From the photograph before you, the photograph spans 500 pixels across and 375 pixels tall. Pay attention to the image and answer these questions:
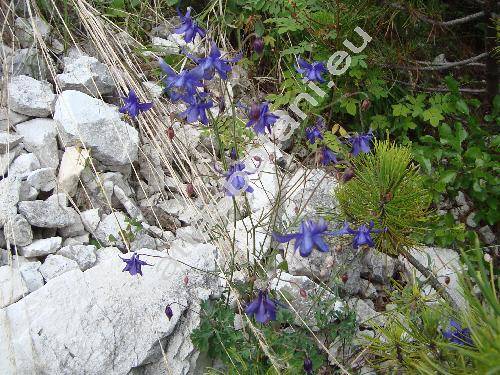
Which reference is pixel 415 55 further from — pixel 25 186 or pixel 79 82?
pixel 25 186

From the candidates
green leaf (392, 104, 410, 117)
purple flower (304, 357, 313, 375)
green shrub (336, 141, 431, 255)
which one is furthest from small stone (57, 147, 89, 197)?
green leaf (392, 104, 410, 117)

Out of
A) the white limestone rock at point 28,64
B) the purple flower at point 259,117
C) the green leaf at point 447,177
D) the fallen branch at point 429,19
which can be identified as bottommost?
the white limestone rock at point 28,64

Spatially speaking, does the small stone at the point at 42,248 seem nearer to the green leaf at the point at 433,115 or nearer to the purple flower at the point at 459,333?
the purple flower at the point at 459,333

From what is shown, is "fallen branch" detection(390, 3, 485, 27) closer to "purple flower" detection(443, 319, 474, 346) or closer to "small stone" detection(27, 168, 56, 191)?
"purple flower" detection(443, 319, 474, 346)

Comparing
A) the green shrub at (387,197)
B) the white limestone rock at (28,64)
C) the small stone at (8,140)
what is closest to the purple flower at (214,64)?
the green shrub at (387,197)

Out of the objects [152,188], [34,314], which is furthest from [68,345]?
[152,188]
